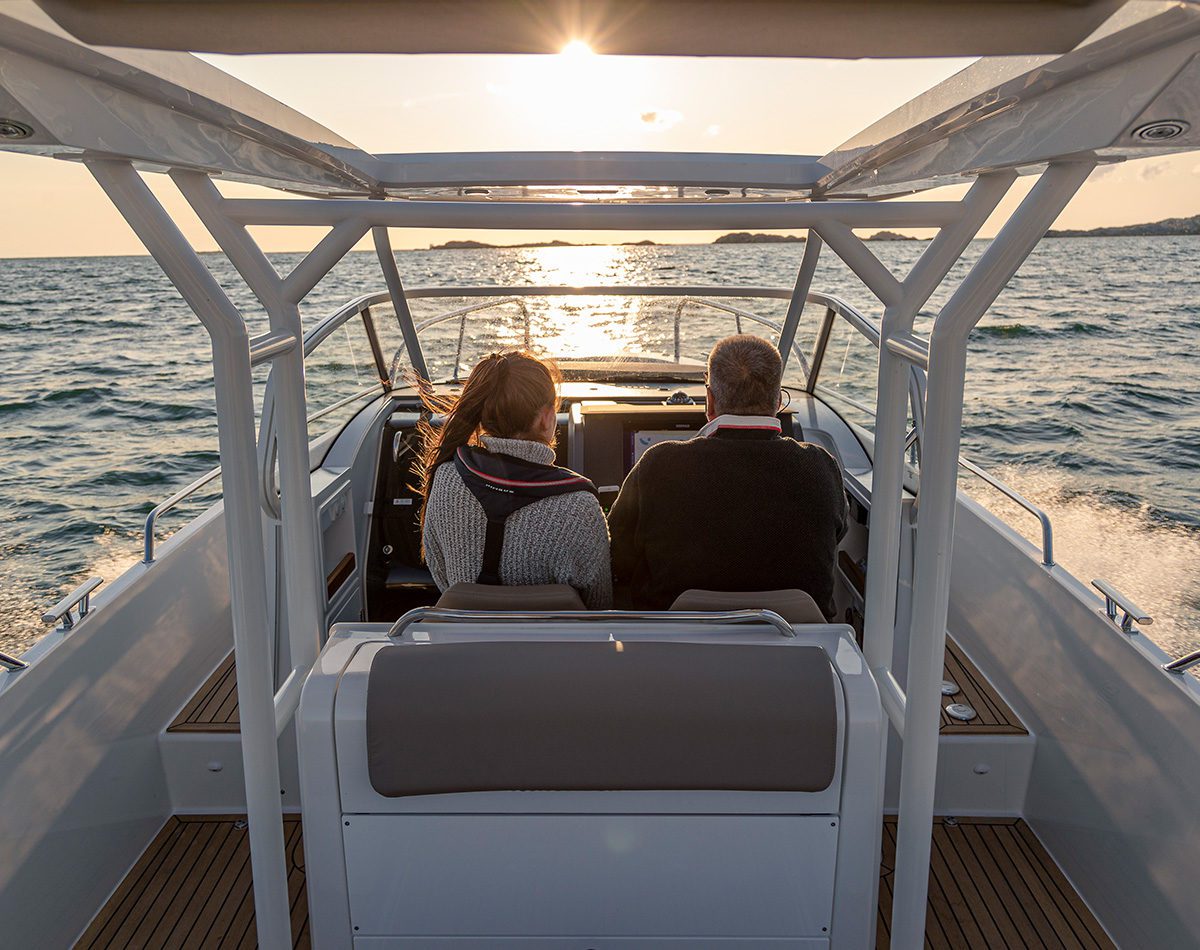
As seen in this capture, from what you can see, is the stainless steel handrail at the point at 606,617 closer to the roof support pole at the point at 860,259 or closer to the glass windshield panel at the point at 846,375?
the roof support pole at the point at 860,259

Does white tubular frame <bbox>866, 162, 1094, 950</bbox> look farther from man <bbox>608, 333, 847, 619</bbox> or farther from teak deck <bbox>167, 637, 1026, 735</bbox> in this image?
teak deck <bbox>167, 637, 1026, 735</bbox>

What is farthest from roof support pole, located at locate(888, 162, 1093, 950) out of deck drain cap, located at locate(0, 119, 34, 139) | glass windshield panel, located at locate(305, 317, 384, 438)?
glass windshield panel, located at locate(305, 317, 384, 438)

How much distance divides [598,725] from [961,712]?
1377mm

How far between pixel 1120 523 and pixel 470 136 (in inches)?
548

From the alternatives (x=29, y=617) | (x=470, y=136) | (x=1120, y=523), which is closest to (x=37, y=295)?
(x=29, y=617)

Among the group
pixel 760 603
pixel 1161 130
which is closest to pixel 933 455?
pixel 760 603

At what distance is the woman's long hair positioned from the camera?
173 cm

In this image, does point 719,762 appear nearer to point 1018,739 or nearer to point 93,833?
point 1018,739

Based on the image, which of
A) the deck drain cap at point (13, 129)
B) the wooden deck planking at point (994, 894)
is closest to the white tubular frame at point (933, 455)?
the wooden deck planking at point (994, 894)

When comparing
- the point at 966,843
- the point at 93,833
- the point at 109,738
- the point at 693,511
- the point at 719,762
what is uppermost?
the point at 693,511

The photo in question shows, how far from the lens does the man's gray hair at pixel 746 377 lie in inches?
74.5

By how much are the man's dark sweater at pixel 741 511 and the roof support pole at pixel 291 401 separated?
2.14ft

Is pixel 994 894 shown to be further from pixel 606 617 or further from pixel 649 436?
pixel 649 436

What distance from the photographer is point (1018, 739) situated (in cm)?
223
